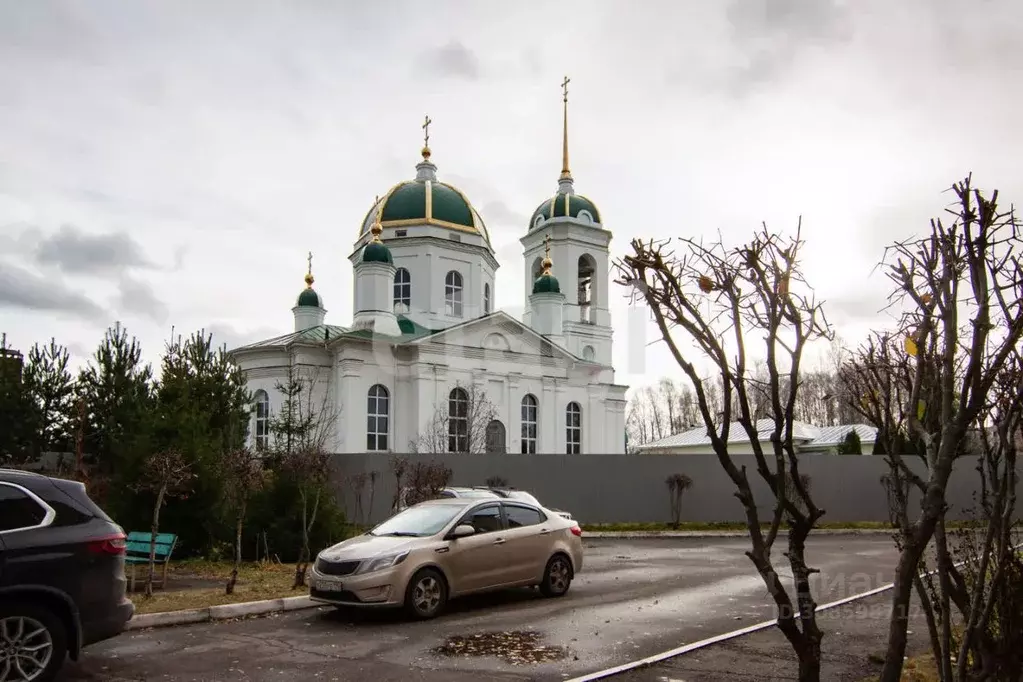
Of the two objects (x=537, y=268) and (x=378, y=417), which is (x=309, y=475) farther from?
(x=537, y=268)

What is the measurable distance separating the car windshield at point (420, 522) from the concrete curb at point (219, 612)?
1.39 metres

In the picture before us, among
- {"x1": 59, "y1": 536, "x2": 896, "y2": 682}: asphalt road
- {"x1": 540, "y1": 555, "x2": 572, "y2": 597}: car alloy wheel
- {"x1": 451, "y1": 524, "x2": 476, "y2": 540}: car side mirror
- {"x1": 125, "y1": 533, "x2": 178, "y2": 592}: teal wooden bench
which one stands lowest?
{"x1": 59, "y1": 536, "x2": 896, "y2": 682}: asphalt road

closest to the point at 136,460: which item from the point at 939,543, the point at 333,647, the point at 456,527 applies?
the point at 456,527

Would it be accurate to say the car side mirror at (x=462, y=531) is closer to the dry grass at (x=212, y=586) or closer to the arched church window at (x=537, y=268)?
the dry grass at (x=212, y=586)

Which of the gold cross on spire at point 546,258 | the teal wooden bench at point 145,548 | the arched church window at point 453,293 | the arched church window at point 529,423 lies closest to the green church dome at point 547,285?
the gold cross on spire at point 546,258

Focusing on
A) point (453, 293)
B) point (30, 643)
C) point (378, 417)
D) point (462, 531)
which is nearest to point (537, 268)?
point (453, 293)

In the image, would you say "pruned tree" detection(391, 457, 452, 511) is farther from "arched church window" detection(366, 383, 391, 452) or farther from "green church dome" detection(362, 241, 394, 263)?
"green church dome" detection(362, 241, 394, 263)

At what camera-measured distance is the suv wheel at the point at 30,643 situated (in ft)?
23.0


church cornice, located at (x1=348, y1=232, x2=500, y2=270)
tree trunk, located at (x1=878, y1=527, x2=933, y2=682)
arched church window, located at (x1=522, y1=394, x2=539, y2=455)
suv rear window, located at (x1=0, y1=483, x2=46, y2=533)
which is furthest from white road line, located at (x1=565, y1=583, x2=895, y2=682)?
church cornice, located at (x1=348, y1=232, x2=500, y2=270)

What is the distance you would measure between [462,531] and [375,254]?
31995 mm

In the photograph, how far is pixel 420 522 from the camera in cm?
1195

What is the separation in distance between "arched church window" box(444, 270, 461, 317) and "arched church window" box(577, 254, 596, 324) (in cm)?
760

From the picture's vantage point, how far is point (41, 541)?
24.2 feet

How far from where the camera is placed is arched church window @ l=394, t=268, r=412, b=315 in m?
46.7
